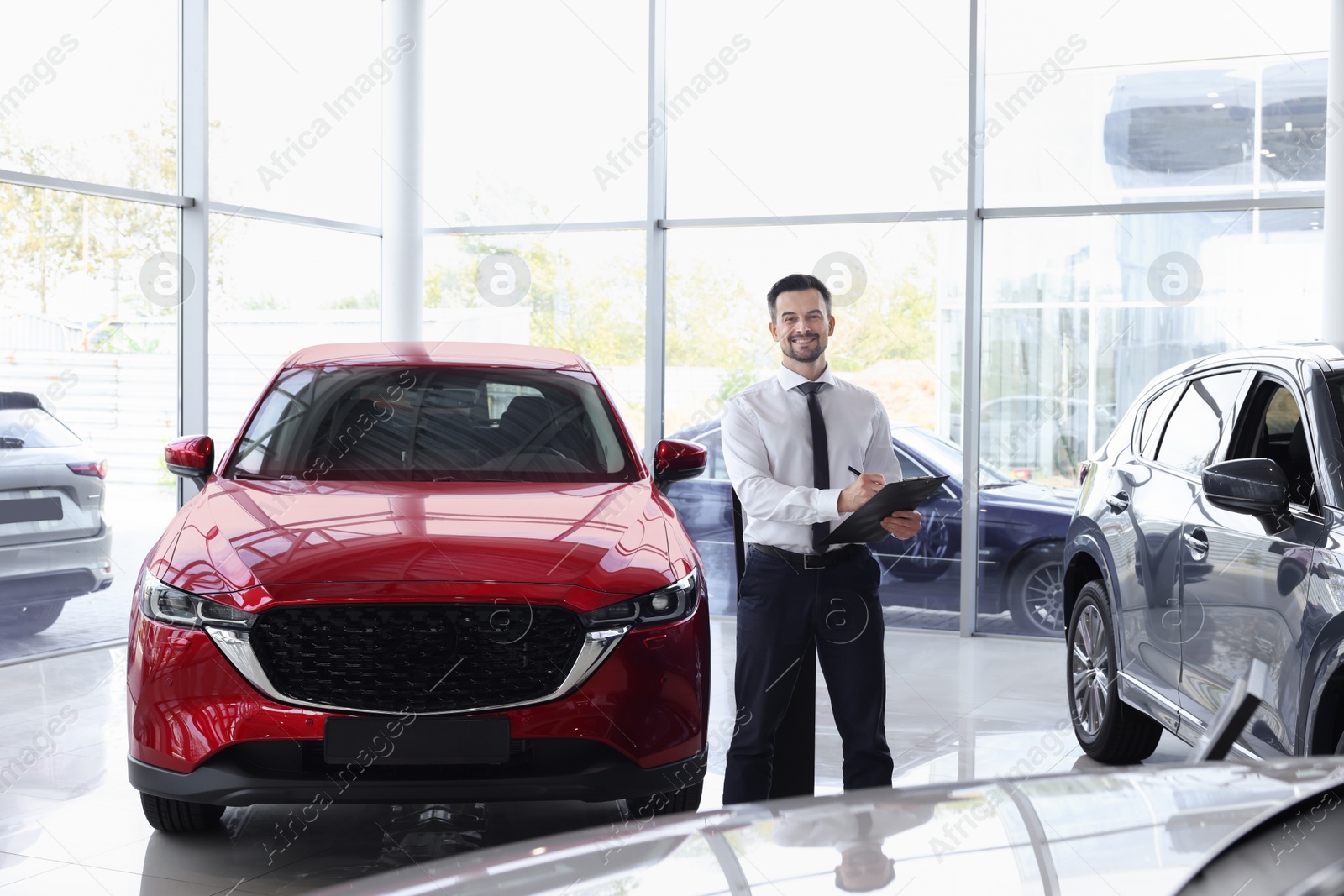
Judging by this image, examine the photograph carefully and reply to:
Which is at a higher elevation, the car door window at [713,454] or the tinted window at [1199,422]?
the tinted window at [1199,422]

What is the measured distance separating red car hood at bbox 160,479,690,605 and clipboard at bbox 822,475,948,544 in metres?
0.49

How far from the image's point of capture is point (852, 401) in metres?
3.42

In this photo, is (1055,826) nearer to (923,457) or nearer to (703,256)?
(923,457)

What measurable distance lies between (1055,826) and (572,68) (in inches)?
319

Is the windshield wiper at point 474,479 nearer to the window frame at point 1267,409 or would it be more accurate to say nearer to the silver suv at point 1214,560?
the silver suv at point 1214,560

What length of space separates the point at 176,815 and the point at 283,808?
0.45 meters

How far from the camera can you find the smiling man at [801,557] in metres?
3.26

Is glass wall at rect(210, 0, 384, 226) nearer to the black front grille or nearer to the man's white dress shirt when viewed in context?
the black front grille

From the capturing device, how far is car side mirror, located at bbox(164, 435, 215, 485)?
13.8 feet

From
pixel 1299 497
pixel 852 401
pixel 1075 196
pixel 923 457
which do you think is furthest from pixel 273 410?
pixel 1075 196

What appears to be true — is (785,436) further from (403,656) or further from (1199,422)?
(1199,422)

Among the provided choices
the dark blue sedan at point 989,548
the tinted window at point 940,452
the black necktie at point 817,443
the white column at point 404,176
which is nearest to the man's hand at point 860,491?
the black necktie at point 817,443

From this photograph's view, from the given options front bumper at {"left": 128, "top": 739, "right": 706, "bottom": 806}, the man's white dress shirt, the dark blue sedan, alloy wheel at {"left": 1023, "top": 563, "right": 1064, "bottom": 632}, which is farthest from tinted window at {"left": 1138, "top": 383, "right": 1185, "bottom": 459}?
alloy wheel at {"left": 1023, "top": 563, "right": 1064, "bottom": 632}

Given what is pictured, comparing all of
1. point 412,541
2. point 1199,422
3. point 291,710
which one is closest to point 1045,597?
point 1199,422
